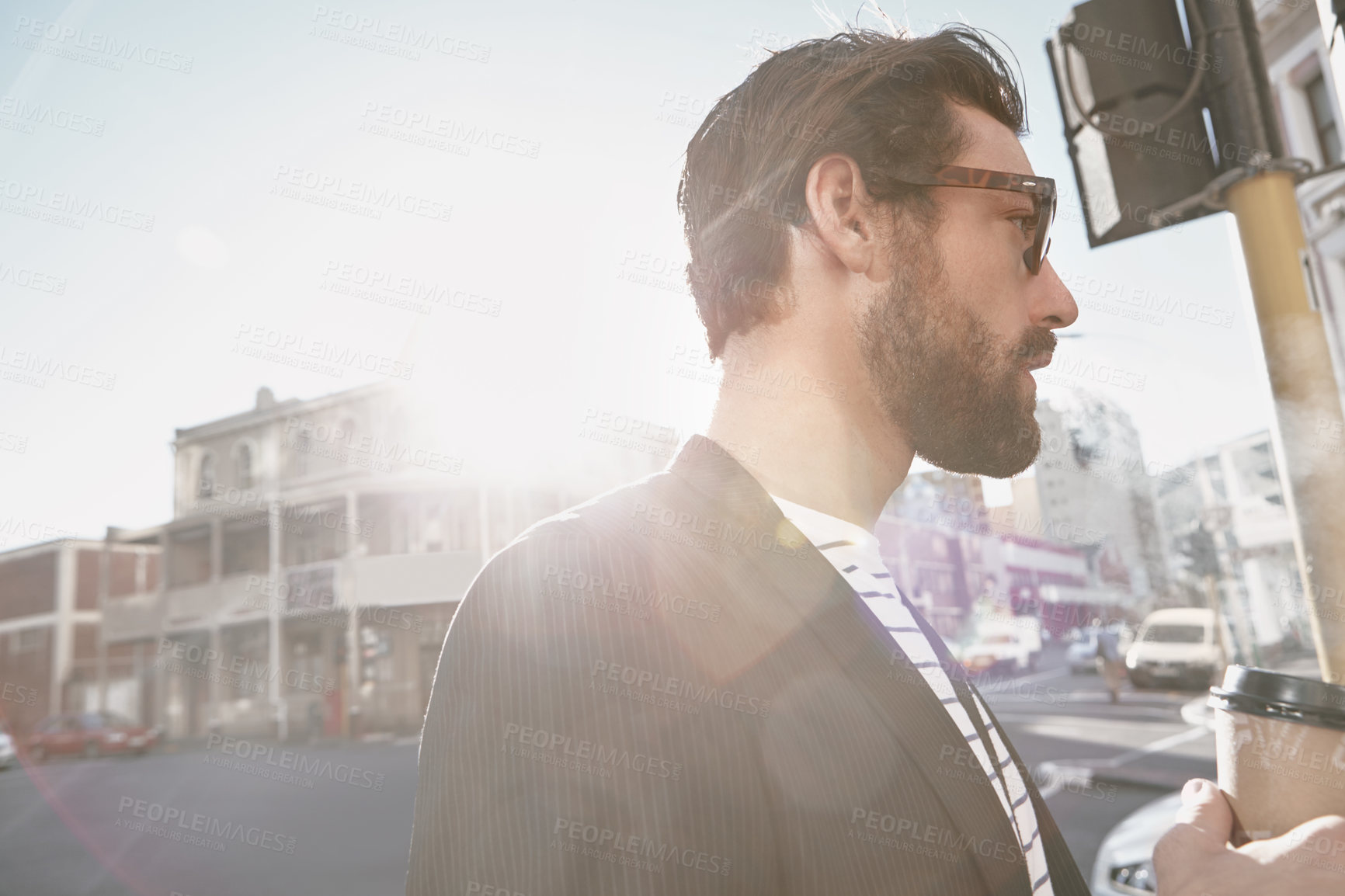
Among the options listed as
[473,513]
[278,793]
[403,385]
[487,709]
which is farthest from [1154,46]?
[403,385]

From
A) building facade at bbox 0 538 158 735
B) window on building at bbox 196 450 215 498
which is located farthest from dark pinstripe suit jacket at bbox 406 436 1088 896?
building facade at bbox 0 538 158 735

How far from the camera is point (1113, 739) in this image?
42.3ft

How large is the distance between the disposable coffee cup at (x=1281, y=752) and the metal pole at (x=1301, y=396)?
1.23 ft

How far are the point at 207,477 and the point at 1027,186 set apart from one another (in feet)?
104

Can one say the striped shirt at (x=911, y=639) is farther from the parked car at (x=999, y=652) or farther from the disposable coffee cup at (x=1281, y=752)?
the parked car at (x=999, y=652)

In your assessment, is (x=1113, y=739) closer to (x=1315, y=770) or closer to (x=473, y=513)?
(x=1315, y=770)

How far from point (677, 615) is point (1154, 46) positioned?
1.41m

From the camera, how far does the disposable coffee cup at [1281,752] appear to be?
0.86m

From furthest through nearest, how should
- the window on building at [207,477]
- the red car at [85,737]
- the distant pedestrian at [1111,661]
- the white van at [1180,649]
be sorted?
the window on building at [207,477], the red car at [85,737], the distant pedestrian at [1111,661], the white van at [1180,649]

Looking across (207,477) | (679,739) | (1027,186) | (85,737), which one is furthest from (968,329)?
(207,477)

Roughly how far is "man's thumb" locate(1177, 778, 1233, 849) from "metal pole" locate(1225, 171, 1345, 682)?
0.41 metres

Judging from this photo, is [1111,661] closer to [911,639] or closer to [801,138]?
[911,639]

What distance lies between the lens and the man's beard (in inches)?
51.4

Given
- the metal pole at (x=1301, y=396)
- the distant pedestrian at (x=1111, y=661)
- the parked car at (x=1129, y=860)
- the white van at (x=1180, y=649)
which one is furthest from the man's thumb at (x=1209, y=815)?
the white van at (x=1180, y=649)
